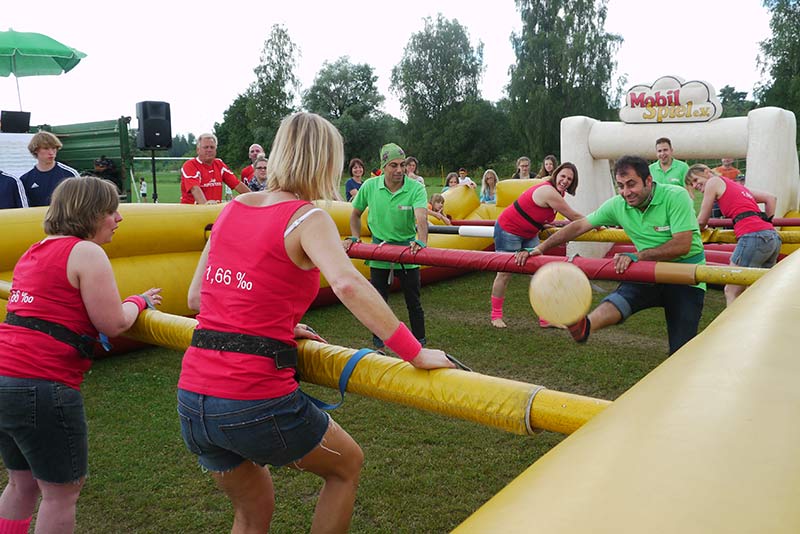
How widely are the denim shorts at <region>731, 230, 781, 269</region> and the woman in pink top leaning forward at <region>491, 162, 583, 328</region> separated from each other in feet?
5.53

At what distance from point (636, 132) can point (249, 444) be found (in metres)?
9.41

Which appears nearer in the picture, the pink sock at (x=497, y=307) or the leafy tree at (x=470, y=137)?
the pink sock at (x=497, y=307)

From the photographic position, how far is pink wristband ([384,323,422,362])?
6.29 feet

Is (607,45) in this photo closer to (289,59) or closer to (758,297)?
(289,59)

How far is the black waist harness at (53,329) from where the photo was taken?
7.78 ft

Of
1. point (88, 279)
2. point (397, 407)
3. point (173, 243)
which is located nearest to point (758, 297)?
point (88, 279)

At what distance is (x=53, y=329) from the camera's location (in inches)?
93.7

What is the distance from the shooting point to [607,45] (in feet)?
131

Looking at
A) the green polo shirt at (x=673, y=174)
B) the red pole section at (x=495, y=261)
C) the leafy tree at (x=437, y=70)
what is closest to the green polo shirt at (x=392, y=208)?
the red pole section at (x=495, y=261)

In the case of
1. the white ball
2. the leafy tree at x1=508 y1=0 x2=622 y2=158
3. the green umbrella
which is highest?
the leafy tree at x1=508 y1=0 x2=622 y2=158

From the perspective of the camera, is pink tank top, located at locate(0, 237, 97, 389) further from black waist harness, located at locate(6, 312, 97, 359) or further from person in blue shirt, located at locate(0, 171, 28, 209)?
person in blue shirt, located at locate(0, 171, 28, 209)

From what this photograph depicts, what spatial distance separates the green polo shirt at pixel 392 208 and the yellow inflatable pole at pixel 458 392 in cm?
414

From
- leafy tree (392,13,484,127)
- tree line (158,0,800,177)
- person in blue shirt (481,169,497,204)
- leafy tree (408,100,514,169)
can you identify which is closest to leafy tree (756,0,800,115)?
tree line (158,0,800,177)

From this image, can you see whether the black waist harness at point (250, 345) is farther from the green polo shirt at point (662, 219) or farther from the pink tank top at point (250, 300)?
the green polo shirt at point (662, 219)
